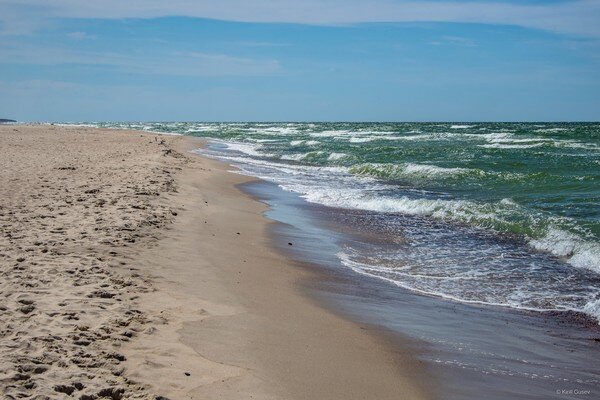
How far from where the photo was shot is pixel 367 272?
317 inches

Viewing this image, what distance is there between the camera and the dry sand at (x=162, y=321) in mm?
3920

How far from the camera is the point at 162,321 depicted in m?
5.01

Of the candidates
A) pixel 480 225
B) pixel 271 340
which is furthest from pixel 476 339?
pixel 480 225

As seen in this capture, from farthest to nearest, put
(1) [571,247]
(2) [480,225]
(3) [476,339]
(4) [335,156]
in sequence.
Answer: (4) [335,156], (2) [480,225], (1) [571,247], (3) [476,339]

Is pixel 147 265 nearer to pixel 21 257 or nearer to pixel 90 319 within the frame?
pixel 21 257

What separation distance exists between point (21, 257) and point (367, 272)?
4.38 meters

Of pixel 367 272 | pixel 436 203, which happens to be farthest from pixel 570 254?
pixel 436 203

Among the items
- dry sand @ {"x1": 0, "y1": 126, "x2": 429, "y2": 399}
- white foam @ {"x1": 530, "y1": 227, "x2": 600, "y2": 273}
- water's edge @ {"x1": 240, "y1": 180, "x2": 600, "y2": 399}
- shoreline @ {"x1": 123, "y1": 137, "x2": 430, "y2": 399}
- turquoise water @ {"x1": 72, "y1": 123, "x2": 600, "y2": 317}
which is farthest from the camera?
white foam @ {"x1": 530, "y1": 227, "x2": 600, "y2": 273}

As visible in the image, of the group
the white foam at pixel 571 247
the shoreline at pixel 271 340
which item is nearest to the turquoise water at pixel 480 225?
the white foam at pixel 571 247

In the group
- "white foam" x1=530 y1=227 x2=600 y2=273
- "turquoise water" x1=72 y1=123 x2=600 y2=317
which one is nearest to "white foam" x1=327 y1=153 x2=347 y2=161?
"turquoise water" x1=72 y1=123 x2=600 y2=317

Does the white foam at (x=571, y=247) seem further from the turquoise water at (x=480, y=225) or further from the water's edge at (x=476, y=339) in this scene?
the water's edge at (x=476, y=339)

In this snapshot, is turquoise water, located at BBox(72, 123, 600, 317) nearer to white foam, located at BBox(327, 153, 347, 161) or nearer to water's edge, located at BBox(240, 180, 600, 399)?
water's edge, located at BBox(240, 180, 600, 399)

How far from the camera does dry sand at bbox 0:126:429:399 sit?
12.9 ft

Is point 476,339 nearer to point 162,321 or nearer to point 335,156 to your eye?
point 162,321
